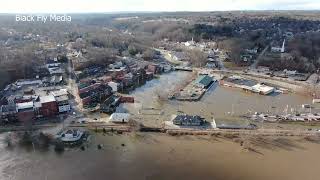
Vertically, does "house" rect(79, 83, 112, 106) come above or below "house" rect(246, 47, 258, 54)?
below

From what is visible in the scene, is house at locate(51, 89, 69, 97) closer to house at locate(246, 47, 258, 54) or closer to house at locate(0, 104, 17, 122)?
house at locate(0, 104, 17, 122)

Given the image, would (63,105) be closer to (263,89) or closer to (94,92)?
(94,92)

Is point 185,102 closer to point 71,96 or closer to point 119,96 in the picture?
point 119,96

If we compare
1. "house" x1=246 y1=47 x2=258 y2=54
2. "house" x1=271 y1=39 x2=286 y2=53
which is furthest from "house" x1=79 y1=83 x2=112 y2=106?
"house" x1=271 y1=39 x2=286 y2=53

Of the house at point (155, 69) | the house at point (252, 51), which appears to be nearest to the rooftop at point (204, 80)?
the house at point (155, 69)

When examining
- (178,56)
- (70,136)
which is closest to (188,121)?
(70,136)
